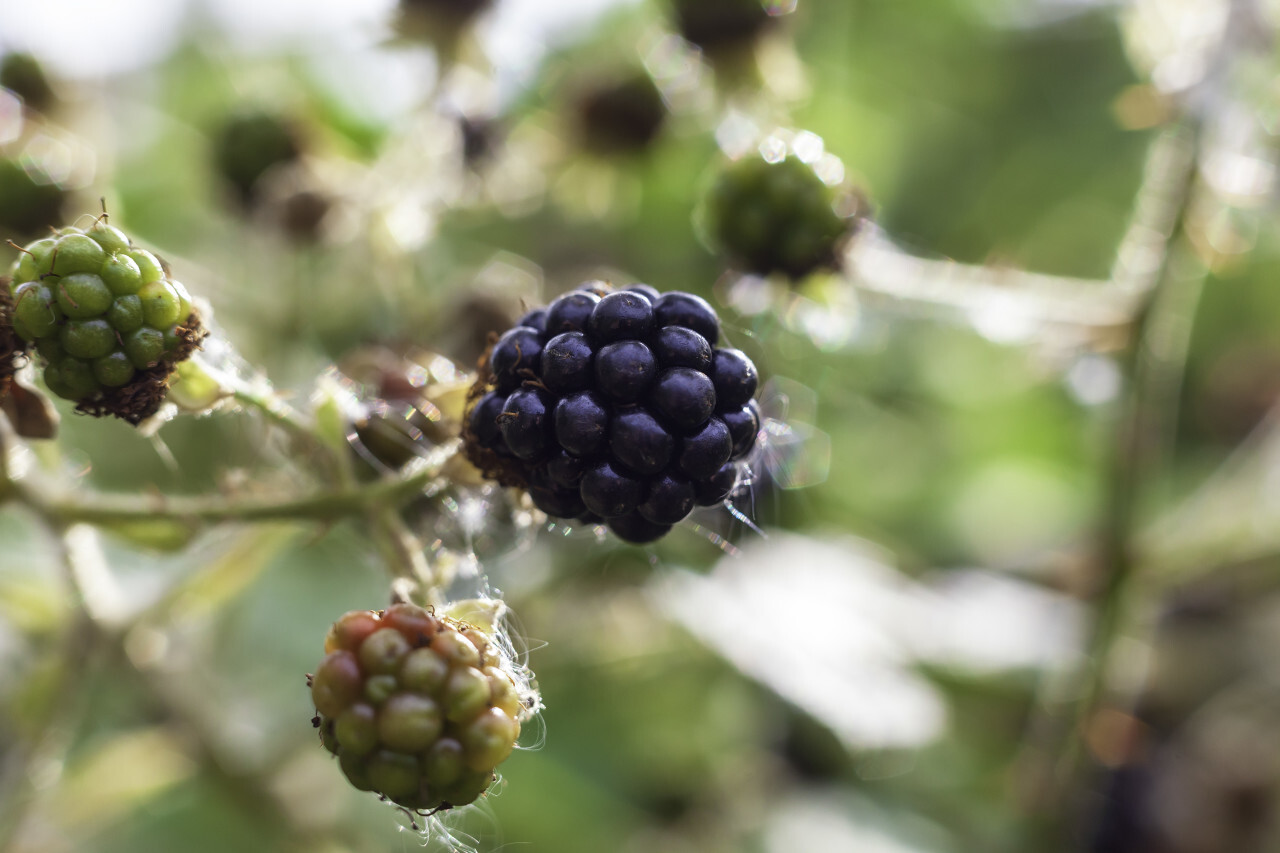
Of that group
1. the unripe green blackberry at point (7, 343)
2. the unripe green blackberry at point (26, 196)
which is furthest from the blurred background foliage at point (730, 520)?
the unripe green blackberry at point (7, 343)

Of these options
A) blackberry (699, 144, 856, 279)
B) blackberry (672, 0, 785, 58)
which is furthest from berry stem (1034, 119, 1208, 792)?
blackberry (672, 0, 785, 58)

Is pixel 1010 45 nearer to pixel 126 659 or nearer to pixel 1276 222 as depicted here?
pixel 1276 222

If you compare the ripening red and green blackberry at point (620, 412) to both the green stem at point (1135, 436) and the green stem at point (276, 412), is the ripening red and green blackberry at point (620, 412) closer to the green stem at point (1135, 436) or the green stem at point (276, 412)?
the green stem at point (276, 412)

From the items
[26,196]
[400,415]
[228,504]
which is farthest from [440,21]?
[228,504]

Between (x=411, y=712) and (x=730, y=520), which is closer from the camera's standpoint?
(x=411, y=712)

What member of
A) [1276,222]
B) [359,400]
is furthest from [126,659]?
[1276,222]

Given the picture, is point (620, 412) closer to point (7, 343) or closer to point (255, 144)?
point (7, 343)

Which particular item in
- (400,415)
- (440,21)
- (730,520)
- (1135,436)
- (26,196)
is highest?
(1135,436)
